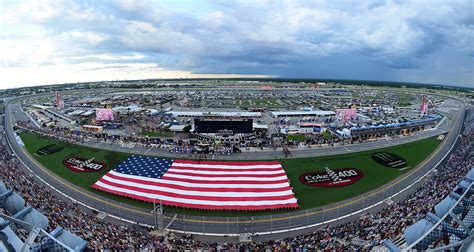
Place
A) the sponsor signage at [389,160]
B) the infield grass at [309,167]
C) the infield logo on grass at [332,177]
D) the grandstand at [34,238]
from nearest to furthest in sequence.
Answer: the grandstand at [34,238] < the infield grass at [309,167] < the infield logo on grass at [332,177] < the sponsor signage at [389,160]

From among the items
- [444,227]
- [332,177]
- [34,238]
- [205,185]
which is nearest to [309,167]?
[332,177]

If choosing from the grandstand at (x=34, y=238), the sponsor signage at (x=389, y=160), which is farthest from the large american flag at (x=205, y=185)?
the grandstand at (x=34, y=238)

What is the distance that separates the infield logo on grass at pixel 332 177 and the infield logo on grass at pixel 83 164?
25.1 m

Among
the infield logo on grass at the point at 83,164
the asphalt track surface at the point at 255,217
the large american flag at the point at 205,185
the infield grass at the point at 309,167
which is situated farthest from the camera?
the infield logo on grass at the point at 83,164

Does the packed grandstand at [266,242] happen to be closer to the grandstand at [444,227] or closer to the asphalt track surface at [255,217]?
the asphalt track surface at [255,217]

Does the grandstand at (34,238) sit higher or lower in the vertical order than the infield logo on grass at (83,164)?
higher

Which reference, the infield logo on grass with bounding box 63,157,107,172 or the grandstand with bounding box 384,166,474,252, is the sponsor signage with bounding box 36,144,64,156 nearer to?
the infield logo on grass with bounding box 63,157,107,172

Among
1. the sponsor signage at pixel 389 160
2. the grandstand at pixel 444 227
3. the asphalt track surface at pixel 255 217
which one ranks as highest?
the grandstand at pixel 444 227

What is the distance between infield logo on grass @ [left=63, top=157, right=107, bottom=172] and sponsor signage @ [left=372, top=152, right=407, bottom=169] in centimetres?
3614

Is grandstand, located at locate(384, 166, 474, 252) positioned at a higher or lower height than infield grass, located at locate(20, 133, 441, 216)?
higher

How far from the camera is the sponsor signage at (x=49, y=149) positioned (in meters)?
37.9

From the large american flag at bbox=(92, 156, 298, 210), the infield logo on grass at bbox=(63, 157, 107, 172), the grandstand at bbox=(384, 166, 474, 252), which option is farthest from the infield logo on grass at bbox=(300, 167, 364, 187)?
the infield logo on grass at bbox=(63, 157, 107, 172)

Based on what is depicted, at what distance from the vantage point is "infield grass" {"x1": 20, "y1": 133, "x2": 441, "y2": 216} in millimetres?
24219

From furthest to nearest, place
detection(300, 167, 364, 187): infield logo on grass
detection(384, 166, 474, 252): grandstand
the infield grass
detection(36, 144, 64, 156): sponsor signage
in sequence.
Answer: detection(36, 144, 64, 156): sponsor signage
detection(300, 167, 364, 187): infield logo on grass
the infield grass
detection(384, 166, 474, 252): grandstand
